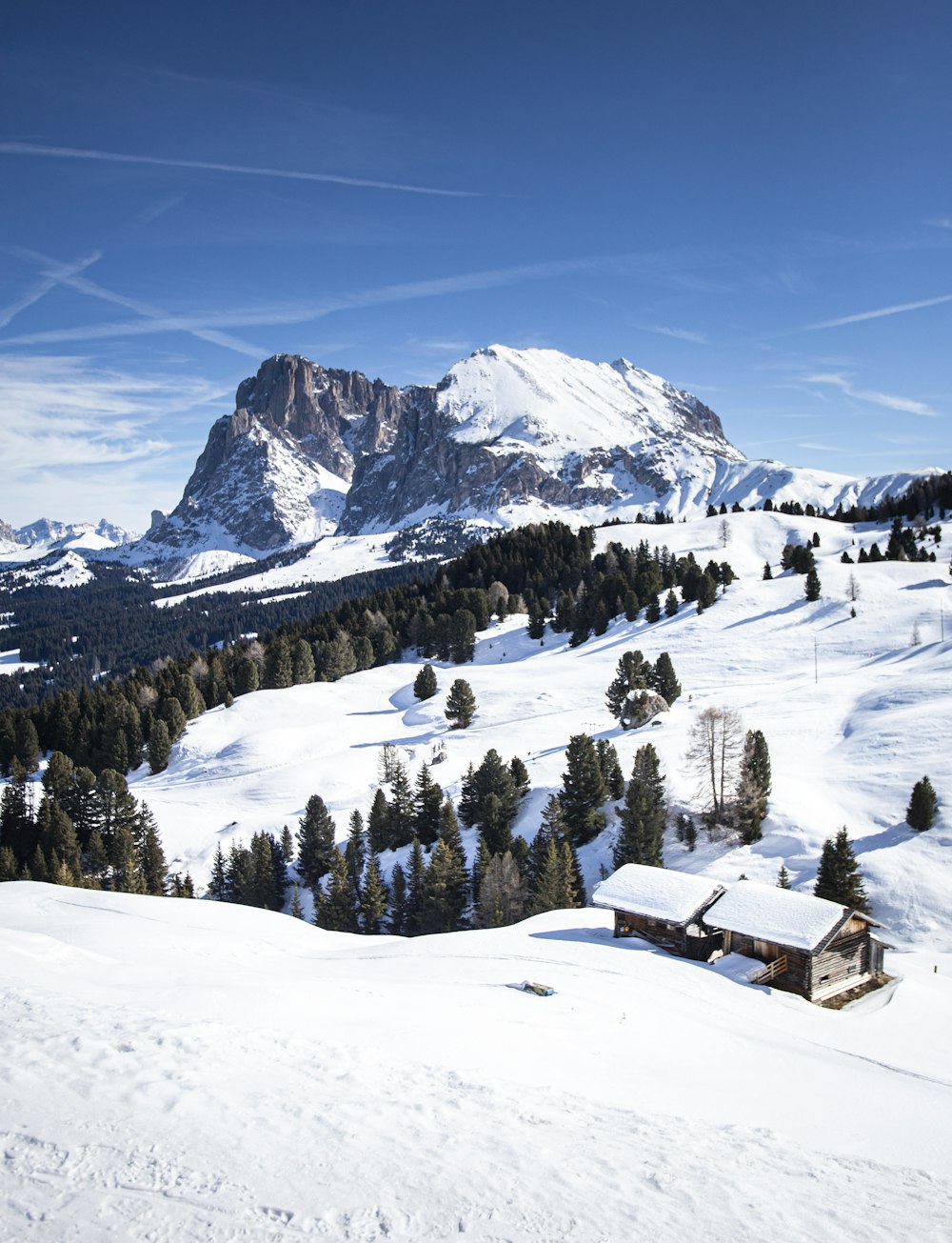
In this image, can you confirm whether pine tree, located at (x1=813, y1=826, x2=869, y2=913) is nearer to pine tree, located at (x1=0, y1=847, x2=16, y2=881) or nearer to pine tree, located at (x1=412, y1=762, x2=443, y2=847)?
pine tree, located at (x1=412, y1=762, x2=443, y2=847)

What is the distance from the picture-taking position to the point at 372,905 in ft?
160

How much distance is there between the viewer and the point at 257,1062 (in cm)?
1313

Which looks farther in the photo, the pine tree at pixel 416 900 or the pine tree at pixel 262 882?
the pine tree at pixel 262 882

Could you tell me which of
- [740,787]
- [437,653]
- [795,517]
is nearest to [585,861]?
[740,787]

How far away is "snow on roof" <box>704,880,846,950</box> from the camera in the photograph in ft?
94.4

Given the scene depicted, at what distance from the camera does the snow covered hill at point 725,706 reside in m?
47.9

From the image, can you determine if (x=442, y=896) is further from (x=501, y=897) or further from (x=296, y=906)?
(x=296, y=906)

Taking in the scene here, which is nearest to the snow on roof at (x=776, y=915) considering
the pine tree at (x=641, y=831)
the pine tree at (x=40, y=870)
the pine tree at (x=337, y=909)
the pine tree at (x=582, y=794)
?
the pine tree at (x=641, y=831)

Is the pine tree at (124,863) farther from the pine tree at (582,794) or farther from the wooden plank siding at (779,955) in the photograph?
the wooden plank siding at (779,955)

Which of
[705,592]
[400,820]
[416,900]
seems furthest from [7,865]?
[705,592]

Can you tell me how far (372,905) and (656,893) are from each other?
23.5 meters

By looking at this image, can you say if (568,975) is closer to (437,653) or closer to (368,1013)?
(368,1013)

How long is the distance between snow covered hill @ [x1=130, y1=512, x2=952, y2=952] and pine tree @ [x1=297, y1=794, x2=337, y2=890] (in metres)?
4.96

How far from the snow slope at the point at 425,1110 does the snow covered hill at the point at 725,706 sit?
82.9ft
